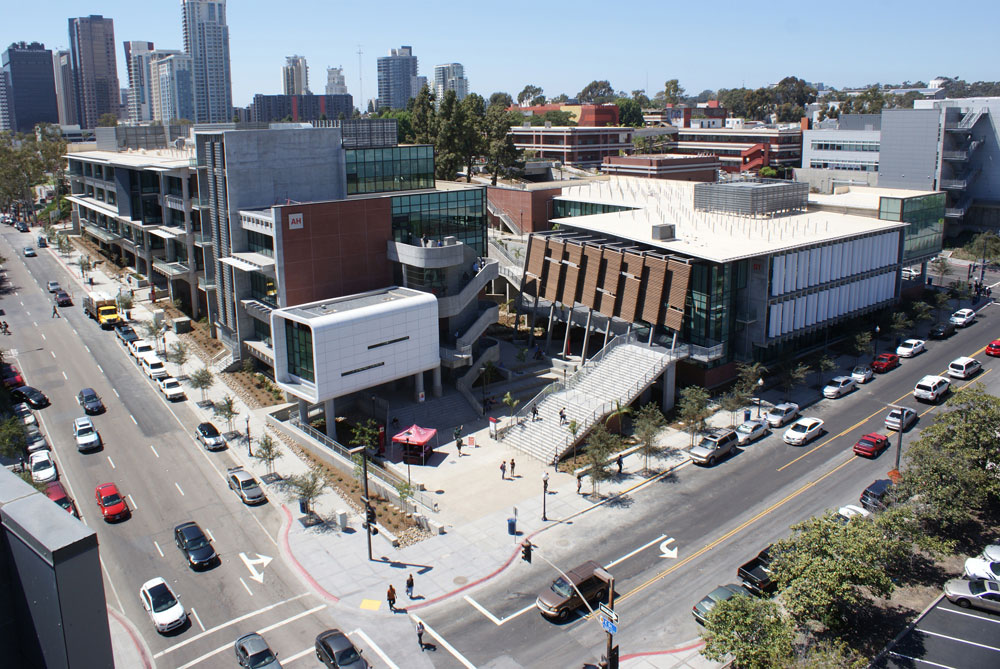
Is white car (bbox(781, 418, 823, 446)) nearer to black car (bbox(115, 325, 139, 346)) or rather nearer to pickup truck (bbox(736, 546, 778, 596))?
pickup truck (bbox(736, 546, 778, 596))

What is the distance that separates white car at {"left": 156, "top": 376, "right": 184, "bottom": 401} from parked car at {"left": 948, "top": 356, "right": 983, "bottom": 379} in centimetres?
6513

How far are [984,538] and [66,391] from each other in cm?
A: 6817

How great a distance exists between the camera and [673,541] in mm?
43656

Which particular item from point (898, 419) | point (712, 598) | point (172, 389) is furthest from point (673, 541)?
point (172, 389)

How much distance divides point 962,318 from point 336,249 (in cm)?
6310

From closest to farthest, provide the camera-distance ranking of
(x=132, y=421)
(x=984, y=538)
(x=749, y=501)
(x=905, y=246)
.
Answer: (x=984, y=538), (x=749, y=501), (x=132, y=421), (x=905, y=246)

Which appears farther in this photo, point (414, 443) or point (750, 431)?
point (750, 431)

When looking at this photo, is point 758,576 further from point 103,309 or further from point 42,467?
point 103,309

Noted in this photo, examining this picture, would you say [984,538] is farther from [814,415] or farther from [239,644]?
[239,644]

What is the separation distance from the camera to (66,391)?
2630 inches

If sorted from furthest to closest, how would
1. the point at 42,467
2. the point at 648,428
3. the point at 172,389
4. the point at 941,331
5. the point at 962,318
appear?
the point at 962,318, the point at 941,331, the point at 172,389, the point at 648,428, the point at 42,467

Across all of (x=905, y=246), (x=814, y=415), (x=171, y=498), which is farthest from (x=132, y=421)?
(x=905, y=246)

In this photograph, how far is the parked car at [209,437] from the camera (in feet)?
185

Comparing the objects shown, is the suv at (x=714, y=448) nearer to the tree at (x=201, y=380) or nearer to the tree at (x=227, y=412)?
the tree at (x=227, y=412)
